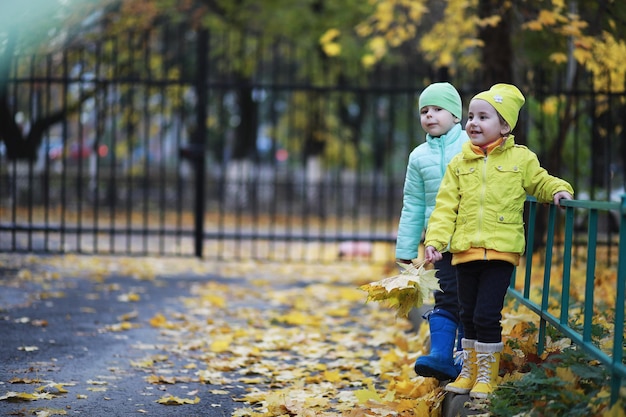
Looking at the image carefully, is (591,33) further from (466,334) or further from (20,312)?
(20,312)

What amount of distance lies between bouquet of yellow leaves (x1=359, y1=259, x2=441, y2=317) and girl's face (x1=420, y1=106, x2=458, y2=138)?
90 cm

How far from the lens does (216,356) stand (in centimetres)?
596

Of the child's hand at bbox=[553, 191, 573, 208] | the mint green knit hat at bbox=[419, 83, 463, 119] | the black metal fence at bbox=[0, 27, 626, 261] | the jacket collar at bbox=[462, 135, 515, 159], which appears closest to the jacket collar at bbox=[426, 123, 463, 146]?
the mint green knit hat at bbox=[419, 83, 463, 119]

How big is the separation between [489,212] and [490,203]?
0.14 feet

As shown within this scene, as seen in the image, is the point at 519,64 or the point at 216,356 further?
the point at 519,64

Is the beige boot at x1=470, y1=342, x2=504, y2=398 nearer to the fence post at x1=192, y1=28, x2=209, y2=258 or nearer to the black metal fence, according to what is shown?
the black metal fence

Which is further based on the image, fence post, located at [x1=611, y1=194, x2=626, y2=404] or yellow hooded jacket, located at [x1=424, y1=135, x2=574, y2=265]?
yellow hooded jacket, located at [x1=424, y1=135, x2=574, y2=265]

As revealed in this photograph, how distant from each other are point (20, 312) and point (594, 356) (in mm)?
5292

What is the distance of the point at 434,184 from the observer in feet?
15.1

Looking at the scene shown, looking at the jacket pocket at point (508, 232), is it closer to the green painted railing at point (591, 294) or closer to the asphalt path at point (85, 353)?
the green painted railing at point (591, 294)

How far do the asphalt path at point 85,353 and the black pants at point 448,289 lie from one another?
128 centimetres

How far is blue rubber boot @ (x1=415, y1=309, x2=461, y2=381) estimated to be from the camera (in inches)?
165

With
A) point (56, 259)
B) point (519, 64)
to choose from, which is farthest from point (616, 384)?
point (56, 259)

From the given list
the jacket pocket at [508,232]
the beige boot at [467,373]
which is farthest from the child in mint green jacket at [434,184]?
the jacket pocket at [508,232]
